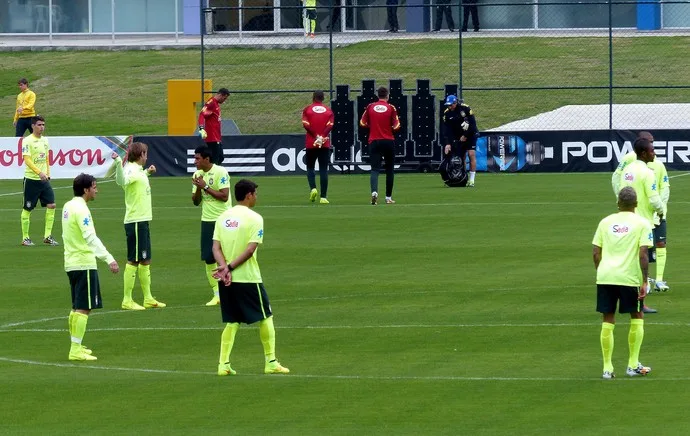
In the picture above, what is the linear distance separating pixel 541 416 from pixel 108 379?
167 inches

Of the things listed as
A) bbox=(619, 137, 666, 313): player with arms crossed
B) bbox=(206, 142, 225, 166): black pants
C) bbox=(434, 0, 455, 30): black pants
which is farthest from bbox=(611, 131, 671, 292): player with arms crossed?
bbox=(434, 0, 455, 30): black pants

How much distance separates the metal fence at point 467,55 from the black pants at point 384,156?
12.9 metres

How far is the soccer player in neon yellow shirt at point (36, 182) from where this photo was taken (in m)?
23.7

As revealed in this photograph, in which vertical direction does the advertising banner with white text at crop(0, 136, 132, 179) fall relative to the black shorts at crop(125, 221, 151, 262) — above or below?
above

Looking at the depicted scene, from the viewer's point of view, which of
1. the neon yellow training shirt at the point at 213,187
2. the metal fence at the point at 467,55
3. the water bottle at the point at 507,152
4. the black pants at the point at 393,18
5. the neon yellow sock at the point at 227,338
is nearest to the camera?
the neon yellow sock at the point at 227,338

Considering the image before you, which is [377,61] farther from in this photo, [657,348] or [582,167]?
[657,348]

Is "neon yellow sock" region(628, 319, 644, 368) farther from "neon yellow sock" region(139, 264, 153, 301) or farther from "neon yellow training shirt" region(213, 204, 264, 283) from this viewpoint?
"neon yellow sock" region(139, 264, 153, 301)

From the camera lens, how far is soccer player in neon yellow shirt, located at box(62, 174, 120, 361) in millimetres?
14477

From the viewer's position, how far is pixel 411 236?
23.9 m

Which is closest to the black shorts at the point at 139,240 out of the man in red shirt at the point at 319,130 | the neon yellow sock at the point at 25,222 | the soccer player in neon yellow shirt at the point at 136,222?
the soccer player in neon yellow shirt at the point at 136,222

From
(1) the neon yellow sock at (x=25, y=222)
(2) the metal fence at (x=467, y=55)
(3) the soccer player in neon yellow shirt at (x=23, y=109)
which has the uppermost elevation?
(2) the metal fence at (x=467, y=55)

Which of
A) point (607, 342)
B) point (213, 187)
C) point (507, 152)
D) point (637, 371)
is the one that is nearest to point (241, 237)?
point (607, 342)

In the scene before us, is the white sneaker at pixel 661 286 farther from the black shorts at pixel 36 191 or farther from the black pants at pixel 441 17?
the black pants at pixel 441 17

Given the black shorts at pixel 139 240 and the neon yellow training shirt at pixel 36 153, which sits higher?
the neon yellow training shirt at pixel 36 153
